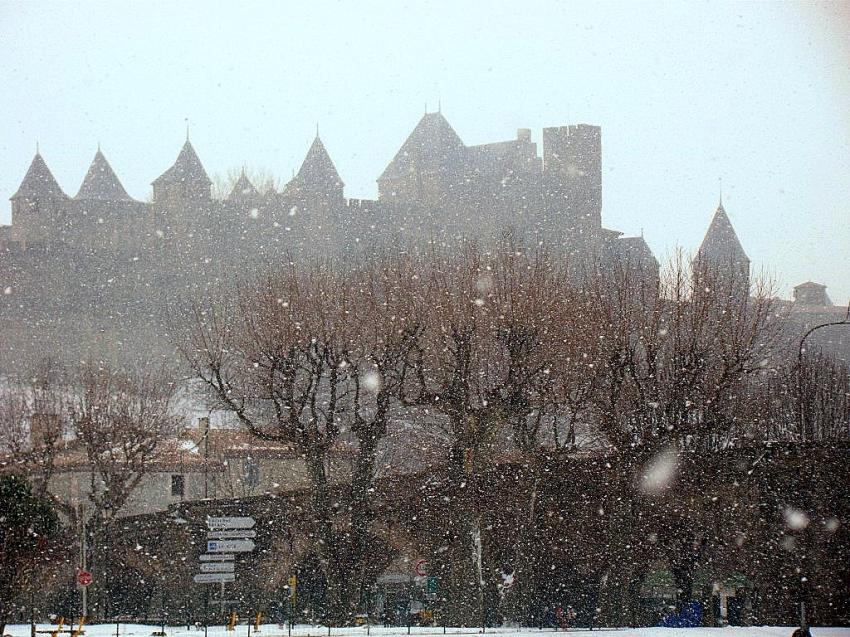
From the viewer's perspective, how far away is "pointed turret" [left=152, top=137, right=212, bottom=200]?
65.5 metres

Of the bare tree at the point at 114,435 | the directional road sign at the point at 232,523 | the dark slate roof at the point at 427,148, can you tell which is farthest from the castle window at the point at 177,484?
the dark slate roof at the point at 427,148

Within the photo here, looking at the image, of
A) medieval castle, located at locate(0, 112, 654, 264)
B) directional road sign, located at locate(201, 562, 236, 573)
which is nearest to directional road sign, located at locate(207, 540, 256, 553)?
directional road sign, located at locate(201, 562, 236, 573)

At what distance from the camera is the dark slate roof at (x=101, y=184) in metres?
66.6

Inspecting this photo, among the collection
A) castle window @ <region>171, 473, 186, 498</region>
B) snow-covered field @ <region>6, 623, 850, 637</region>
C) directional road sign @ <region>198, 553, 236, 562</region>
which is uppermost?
castle window @ <region>171, 473, 186, 498</region>

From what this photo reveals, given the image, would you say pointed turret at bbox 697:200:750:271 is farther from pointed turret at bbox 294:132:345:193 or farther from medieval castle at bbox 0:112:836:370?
pointed turret at bbox 294:132:345:193

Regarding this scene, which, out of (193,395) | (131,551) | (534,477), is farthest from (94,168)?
(534,477)

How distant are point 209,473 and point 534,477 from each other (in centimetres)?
1716

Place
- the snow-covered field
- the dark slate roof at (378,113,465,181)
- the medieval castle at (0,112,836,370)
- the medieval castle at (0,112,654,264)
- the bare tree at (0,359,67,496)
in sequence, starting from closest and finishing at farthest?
the snow-covered field → the bare tree at (0,359,67,496) → the medieval castle at (0,112,836,370) → the medieval castle at (0,112,654,264) → the dark slate roof at (378,113,465,181)

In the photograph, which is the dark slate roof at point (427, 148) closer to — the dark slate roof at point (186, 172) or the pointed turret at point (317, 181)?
the pointed turret at point (317, 181)

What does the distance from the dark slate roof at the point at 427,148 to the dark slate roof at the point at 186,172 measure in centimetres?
1158

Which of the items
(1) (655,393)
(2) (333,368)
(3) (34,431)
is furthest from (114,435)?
(1) (655,393)

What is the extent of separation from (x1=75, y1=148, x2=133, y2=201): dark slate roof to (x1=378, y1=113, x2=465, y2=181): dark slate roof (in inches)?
612

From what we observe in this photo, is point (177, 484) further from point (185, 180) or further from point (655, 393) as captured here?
point (185, 180)

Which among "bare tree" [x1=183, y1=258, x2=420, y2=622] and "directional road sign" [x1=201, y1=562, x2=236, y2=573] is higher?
"bare tree" [x1=183, y1=258, x2=420, y2=622]
